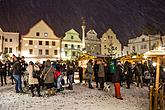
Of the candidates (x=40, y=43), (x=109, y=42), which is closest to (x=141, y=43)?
(x=109, y=42)

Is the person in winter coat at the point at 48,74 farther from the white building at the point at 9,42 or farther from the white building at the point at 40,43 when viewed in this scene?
the white building at the point at 40,43

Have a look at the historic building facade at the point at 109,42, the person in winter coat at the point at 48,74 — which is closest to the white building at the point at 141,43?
the historic building facade at the point at 109,42

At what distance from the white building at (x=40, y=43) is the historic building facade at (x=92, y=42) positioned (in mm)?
6989

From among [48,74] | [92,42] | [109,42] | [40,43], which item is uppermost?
[109,42]

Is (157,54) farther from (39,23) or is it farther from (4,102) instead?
(39,23)

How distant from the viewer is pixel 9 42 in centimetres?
5428

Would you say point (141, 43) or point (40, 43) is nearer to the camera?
point (40, 43)

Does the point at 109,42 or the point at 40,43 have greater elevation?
the point at 109,42

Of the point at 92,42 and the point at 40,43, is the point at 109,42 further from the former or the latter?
the point at 40,43

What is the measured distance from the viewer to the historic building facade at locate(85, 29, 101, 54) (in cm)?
6138

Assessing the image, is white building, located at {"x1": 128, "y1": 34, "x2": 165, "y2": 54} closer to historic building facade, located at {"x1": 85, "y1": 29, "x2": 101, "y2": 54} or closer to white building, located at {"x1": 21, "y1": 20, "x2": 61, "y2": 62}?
historic building facade, located at {"x1": 85, "y1": 29, "x2": 101, "y2": 54}

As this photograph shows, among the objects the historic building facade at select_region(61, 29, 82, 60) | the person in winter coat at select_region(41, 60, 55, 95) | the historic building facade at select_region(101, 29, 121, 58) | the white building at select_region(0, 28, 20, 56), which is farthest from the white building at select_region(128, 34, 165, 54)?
the person in winter coat at select_region(41, 60, 55, 95)

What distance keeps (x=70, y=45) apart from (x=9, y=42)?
12.3m

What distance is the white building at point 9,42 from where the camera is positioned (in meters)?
53.1
